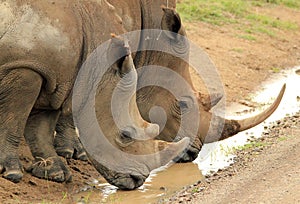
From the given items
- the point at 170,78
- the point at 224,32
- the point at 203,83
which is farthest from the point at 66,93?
the point at 224,32

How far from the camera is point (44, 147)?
912 cm

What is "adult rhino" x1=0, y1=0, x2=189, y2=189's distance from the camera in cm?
847

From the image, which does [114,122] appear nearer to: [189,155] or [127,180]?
[127,180]

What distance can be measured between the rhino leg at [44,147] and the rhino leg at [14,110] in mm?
300

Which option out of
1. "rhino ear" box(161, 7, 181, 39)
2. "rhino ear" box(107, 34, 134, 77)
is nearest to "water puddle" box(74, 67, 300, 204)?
"rhino ear" box(107, 34, 134, 77)

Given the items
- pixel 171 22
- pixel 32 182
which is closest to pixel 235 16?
pixel 171 22

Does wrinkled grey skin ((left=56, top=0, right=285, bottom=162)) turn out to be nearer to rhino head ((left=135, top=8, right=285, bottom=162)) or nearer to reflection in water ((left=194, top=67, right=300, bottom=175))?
rhino head ((left=135, top=8, right=285, bottom=162))

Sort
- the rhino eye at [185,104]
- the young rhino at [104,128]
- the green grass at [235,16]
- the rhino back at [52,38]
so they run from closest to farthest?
Result: the rhino back at [52,38]
the young rhino at [104,128]
the rhino eye at [185,104]
the green grass at [235,16]

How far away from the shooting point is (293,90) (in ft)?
45.8

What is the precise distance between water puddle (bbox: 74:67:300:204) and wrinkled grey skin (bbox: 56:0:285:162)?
0.63 ft

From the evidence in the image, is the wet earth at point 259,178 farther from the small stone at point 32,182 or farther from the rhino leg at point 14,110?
the rhino leg at point 14,110

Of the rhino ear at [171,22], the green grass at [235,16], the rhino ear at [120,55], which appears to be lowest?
the green grass at [235,16]

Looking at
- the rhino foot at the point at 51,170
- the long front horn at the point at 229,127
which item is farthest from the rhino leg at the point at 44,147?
the long front horn at the point at 229,127

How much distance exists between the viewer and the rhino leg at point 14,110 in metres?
8.48
